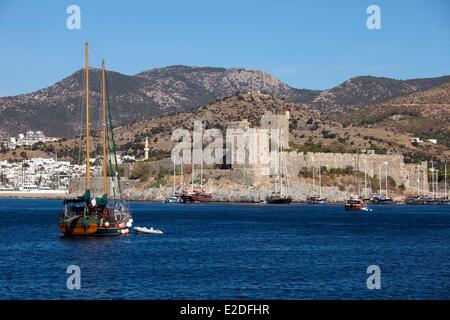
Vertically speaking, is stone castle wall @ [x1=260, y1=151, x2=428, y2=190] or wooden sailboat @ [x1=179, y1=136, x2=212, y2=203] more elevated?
stone castle wall @ [x1=260, y1=151, x2=428, y2=190]

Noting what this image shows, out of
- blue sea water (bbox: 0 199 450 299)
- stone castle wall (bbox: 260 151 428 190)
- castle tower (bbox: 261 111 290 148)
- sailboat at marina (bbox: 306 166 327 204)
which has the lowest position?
blue sea water (bbox: 0 199 450 299)

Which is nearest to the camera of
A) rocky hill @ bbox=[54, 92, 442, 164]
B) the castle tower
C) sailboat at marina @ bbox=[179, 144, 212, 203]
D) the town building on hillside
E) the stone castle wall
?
the stone castle wall

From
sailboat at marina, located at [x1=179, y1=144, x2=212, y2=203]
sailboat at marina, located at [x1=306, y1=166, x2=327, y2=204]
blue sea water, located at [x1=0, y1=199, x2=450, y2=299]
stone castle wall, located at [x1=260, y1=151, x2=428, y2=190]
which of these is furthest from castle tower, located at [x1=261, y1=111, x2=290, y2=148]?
blue sea water, located at [x1=0, y1=199, x2=450, y2=299]

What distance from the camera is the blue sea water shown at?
22.3 metres

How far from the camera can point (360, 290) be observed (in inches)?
885

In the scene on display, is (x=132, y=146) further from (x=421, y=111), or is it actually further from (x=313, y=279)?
(x=313, y=279)

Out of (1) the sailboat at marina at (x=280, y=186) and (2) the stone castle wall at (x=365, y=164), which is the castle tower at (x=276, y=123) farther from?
(1) the sailboat at marina at (x=280, y=186)

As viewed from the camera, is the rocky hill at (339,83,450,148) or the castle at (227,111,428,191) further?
the rocky hill at (339,83,450,148)

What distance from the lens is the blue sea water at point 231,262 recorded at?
2233 centimetres

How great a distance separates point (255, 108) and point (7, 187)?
3767 centimetres

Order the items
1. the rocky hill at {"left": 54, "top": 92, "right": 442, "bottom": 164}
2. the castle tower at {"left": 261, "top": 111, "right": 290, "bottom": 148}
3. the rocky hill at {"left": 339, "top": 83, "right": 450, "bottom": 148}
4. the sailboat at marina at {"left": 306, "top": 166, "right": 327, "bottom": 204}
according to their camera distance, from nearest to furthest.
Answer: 1. the sailboat at marina at {"left": 306, "top": 166, "right": 327, "bottom": 204}
2. the castle tower at {"left": 261, "top": 111, "right": 290, "bottom": 148}
3. the rocky hill at {"left": 54, "top": 92, "right": 442, "bottom": 164}
4. the rocky hill at {"left": 339, "top": 83, "right": 450, "bottom": 148}

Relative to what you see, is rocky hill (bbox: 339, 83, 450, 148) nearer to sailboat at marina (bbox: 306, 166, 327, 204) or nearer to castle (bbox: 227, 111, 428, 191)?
castle (bbox: 227, 111, 428, 191)

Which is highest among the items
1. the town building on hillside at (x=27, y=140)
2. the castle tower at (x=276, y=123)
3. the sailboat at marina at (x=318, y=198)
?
the town building on hillside at (x=27, y=140)

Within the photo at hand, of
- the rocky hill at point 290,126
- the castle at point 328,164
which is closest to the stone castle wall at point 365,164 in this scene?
the castle at point 328,164
